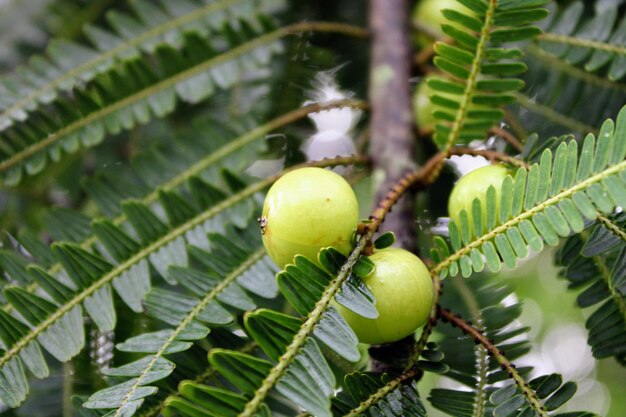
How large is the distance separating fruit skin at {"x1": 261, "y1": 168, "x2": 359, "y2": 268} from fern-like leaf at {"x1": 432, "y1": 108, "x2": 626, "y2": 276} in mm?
119

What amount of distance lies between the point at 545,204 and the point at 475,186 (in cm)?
11

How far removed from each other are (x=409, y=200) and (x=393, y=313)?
0.31 meters

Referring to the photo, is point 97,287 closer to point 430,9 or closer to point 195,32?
point 195,32

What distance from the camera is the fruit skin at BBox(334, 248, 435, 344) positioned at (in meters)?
0.67

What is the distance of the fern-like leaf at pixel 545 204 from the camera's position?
2.01ft

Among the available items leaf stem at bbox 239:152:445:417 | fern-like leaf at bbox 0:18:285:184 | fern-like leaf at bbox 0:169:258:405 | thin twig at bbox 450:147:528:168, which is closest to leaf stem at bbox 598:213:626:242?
thin twig at bbox 450:147:528:168

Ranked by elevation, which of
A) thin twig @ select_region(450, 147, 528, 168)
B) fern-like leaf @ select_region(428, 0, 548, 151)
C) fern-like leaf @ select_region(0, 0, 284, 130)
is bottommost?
thin twig @ select_region(450, 147, 528, 168)

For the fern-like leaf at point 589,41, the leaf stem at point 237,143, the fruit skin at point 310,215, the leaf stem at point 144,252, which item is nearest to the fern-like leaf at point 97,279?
the leaf stem at point 144,252

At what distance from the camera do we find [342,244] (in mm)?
698

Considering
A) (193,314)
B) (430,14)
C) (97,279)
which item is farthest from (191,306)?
(430,14)

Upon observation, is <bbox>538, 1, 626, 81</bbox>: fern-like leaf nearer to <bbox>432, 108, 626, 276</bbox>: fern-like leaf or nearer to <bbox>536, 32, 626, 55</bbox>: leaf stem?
<bbox>536, 32, 626, 55</bbox>: leaf stem

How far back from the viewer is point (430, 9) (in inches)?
53.6

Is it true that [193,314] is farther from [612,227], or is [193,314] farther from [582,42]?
[582,42]

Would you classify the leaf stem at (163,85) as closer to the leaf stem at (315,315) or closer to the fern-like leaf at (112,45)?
the fern-like leaf at (112,45)
